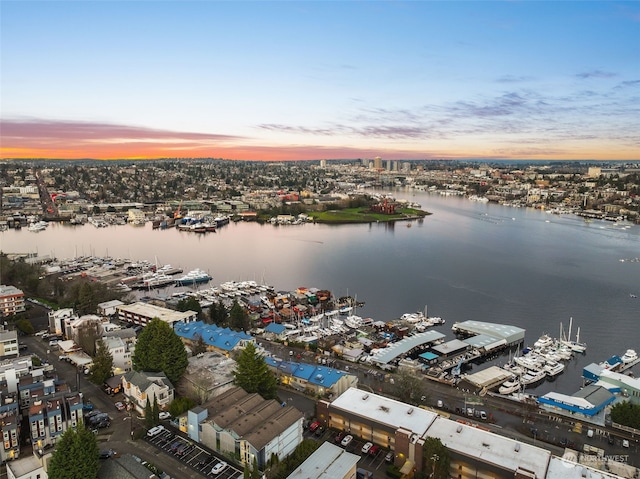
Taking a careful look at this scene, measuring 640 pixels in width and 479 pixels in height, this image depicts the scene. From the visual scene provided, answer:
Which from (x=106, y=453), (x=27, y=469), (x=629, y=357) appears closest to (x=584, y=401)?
(x=629, y=357)

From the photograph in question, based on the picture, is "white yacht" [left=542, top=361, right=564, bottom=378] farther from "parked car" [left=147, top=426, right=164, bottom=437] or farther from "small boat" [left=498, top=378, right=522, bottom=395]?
"parked car" [left=147, top=426, right=164, bottom=437]

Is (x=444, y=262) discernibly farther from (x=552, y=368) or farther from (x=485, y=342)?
(x=552, y=368)

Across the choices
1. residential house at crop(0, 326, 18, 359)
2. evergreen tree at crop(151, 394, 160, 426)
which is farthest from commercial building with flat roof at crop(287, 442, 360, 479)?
residential house at crop(0, 326, 18, 359)

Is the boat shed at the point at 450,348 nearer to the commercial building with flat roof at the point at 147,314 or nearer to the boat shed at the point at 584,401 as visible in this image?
the boat shed at the point at 584,401

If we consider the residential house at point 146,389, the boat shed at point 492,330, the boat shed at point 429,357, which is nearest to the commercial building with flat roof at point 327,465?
the residential house at point 146,389

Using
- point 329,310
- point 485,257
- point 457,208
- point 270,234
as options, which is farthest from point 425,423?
point 457,208
